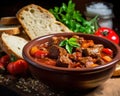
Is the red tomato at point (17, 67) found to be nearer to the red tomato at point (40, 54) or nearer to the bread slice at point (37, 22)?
the red tomato at point (40, 54)

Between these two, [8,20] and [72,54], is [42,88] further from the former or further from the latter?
[8,20]

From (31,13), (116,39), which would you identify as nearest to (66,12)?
(31,13)

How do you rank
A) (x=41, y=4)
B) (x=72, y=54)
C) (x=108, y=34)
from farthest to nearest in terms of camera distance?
1. (x=41, y=4)
2. (x=108, y=34)
3. (x=72, y=54)

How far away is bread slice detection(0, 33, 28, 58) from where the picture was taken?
1.77 metres

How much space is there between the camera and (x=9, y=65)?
167cm

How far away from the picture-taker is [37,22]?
81.5 inches

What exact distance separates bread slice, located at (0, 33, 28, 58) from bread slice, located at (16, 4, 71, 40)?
4.2 inches

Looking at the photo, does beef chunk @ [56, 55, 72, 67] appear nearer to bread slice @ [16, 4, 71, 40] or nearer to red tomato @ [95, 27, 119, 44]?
bread slice @ [16, 4, 71, 40]

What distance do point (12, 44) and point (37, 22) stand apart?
31cm

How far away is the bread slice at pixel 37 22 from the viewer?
202 cm

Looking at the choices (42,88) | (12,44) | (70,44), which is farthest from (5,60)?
(70,44)

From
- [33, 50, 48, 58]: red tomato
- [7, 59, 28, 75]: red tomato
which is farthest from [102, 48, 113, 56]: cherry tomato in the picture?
[7, 59, 28, 75]: red tomato

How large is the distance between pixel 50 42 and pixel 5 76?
1.06 feet

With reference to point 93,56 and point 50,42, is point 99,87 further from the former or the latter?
point 50,42
